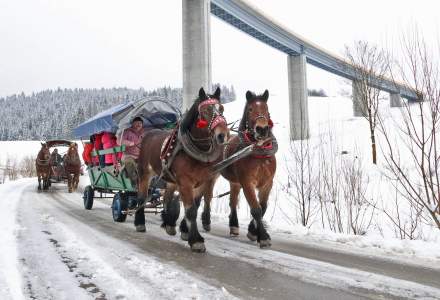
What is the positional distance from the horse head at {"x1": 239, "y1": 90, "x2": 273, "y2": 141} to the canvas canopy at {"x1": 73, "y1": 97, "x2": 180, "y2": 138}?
3251 mm

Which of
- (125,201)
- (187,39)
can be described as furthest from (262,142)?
(187,39)

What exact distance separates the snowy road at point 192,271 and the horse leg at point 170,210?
1.25 ft

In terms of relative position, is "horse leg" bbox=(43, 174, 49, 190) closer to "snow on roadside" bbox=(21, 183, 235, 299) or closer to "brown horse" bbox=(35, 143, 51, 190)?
"brown horse" bbox=(35, 143, 51, 190)

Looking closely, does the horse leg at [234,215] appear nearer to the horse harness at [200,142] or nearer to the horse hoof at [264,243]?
the horse hoof at [264,243]

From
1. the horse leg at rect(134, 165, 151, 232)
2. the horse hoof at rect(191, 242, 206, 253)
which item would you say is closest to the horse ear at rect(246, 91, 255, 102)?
the horse hoof at rect(191, 242, 206, 253)

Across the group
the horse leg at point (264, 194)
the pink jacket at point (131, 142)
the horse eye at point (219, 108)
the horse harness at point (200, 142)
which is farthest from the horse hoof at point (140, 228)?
the horse eye at point (219, 108)

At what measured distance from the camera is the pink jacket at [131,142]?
782 centimetres

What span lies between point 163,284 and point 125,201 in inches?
191

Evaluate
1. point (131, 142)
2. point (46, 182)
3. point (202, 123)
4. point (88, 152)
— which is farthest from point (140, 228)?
point (46, 182)

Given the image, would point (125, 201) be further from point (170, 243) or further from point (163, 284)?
point (163, 284)

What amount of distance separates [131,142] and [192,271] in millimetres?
4540

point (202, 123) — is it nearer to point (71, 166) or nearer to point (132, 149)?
point (132, 149)

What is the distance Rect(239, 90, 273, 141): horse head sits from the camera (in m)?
4.79

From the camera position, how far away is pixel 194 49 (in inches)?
874
